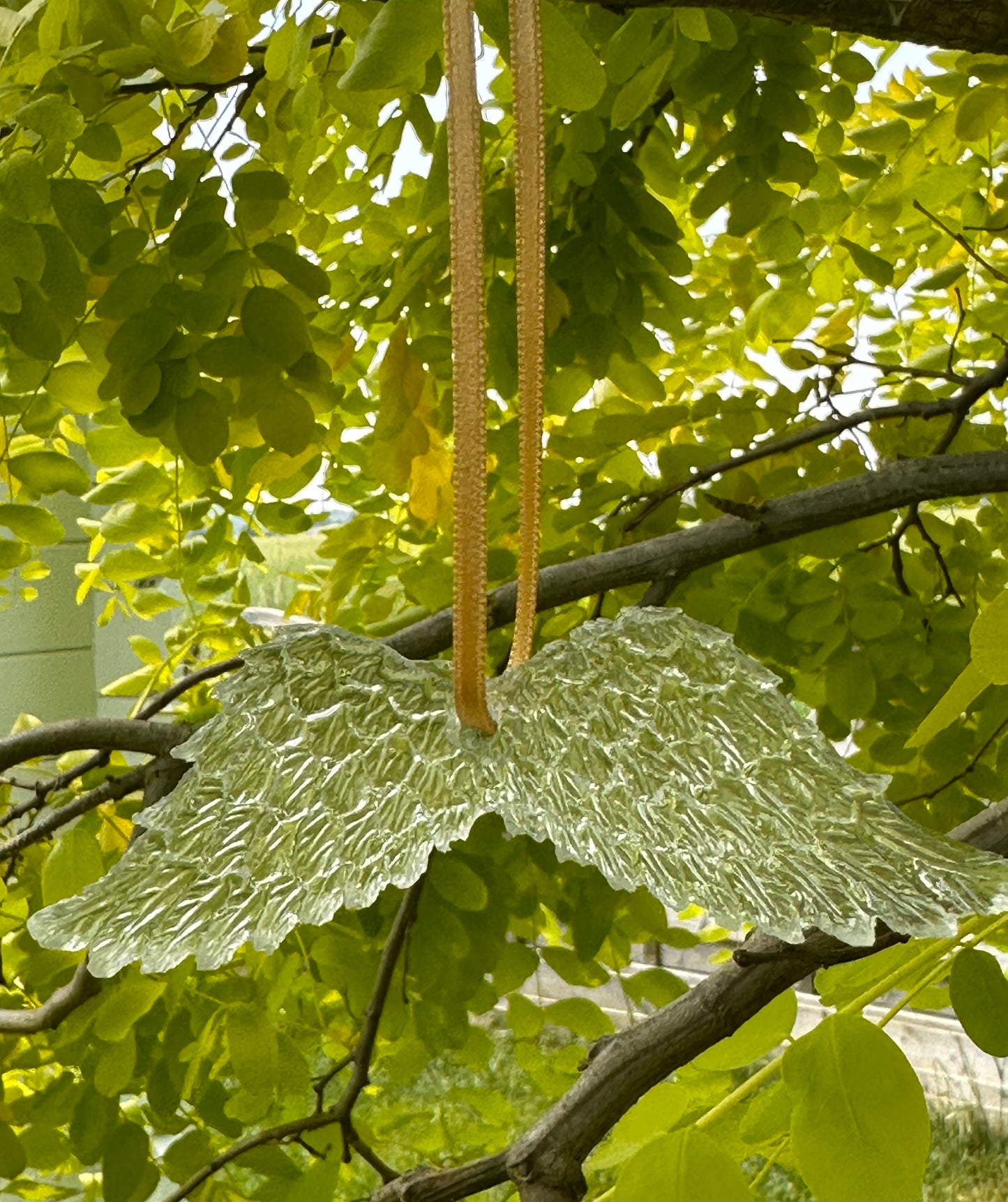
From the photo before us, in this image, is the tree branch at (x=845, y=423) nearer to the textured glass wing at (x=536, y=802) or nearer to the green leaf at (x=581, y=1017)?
the green leaf at (x=581, y=1017)

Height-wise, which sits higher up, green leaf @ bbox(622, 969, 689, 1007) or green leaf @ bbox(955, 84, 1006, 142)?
green leaf @ bbox(955, 84, 1006, 142)

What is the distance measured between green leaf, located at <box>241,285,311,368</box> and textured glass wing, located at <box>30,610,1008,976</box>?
1.02 ft

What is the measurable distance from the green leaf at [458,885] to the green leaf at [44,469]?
11.7 inches

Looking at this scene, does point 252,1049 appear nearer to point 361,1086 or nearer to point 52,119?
point 361,1086

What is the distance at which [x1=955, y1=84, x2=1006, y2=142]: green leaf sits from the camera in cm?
66

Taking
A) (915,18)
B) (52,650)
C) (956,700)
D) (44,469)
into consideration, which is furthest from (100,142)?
(52,650)

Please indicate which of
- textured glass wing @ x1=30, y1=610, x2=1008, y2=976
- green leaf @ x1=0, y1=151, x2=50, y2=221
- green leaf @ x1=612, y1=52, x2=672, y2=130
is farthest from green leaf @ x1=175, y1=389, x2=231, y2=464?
textured glass wing @ x1=30, y1=610, x2=1008, y2=976

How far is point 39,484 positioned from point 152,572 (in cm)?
21

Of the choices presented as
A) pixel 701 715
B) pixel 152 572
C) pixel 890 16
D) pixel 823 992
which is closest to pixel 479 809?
pixel 701 715

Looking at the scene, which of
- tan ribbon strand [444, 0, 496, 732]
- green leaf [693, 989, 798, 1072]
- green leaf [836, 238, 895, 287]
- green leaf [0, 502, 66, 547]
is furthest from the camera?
green leaf [836, 238, 895, 287]

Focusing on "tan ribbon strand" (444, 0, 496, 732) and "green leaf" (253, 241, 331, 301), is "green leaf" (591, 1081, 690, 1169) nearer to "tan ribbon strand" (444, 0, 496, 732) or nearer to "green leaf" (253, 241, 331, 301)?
"tan ribbon strand" (444, 0, 496, 732)

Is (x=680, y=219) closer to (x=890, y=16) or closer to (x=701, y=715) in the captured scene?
(x=890, y=16)

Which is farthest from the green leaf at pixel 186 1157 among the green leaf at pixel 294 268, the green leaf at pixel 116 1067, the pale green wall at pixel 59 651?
the pale green wall at pixel 59 651

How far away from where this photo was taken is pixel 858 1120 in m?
0.23
